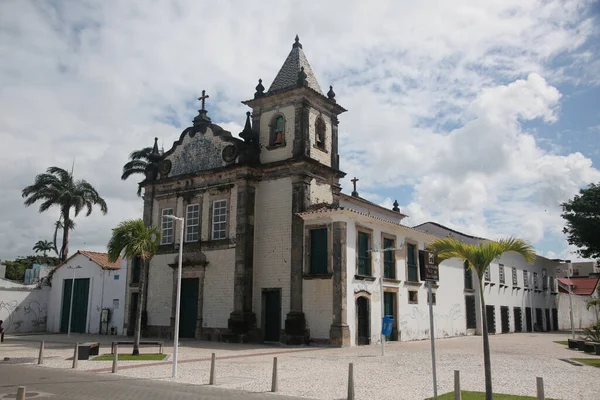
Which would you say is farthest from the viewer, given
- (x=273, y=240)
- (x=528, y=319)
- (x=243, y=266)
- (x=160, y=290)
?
(x=528, y=319)

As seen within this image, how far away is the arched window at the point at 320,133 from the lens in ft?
92.4

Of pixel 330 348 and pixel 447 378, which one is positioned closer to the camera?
pixel 447 378

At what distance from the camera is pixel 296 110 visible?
1068 inches

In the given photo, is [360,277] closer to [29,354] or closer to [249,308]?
[249,308]

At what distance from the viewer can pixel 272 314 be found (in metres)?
25.8

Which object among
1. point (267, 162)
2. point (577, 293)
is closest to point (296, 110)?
point (267, 162)

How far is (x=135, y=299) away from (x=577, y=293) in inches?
1861

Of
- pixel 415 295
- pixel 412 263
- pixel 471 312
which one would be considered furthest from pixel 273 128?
pixel 471 312

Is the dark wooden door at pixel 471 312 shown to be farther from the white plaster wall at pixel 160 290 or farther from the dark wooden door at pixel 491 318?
the white plaster wall at pixel 160 290

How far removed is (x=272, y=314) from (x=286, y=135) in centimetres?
889

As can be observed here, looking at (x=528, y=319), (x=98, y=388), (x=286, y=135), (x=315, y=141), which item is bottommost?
(x=98, y=388)

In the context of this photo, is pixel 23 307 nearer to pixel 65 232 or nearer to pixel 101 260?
pixel 101 260

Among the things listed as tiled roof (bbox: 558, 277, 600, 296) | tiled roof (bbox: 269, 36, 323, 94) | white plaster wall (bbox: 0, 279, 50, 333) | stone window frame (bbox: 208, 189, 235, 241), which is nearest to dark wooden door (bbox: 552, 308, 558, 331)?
tiled roof (bbox: 558, 277, 600, 296)

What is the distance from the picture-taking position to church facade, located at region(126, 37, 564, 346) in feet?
80.0
